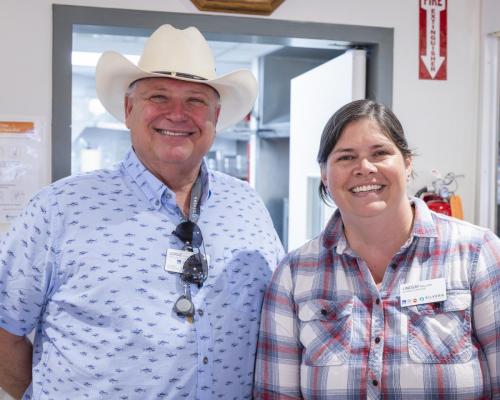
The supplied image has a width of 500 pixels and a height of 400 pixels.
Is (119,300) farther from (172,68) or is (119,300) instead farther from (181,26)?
(181,26)

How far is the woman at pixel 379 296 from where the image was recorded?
1.45 meters

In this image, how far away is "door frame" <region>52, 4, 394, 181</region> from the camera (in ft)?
7.39

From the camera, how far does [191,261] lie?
160 centimetres

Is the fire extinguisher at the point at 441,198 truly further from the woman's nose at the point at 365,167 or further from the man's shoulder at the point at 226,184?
the woman's nose at the point at 365,167

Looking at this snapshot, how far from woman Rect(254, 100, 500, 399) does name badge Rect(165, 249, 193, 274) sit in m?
0.26

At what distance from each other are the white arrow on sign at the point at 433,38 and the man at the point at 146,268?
1.13 metres

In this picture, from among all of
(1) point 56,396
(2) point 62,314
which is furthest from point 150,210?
(1) point 56,396

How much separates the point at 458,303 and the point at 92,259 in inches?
36.4

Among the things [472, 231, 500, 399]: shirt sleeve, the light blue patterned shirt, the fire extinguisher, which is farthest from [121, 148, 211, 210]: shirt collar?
the fire extinguisher

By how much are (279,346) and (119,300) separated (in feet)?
1.43

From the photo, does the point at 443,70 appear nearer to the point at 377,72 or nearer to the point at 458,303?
the point at 377,72

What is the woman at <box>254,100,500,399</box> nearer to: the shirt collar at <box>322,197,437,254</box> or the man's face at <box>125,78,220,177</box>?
the shirt collar at <box>322,197,437,254</box>

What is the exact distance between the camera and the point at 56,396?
157 centimetres

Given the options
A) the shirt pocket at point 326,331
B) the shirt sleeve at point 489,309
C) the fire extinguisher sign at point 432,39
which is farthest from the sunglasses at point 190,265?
the fire extinguisher sign at point 432,39
